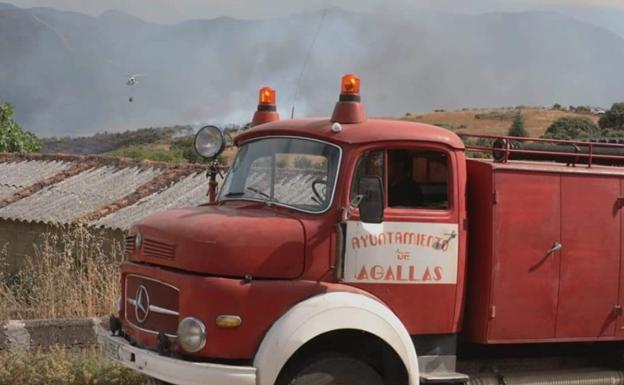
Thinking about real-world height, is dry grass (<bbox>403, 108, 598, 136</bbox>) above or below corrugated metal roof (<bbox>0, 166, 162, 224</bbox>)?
above

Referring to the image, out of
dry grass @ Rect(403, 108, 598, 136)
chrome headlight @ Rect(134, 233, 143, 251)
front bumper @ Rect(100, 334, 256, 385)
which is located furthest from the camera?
dry grass @ Rect(403, 108, 598, 136)

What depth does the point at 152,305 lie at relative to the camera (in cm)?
604

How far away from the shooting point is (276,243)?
582 centimetres

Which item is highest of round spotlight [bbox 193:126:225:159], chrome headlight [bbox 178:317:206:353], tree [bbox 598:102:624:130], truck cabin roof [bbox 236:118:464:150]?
tree [bbox 598:102:624:130]

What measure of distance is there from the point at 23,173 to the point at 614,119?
716 inches

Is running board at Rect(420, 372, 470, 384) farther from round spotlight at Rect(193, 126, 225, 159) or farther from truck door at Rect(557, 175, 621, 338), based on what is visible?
round spotlight at Rect(193, 126, 225, 159)

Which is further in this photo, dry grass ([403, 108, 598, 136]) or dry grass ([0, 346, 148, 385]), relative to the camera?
dry grass ([403, 108, 598, 136])

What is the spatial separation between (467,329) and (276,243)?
5.67 ft

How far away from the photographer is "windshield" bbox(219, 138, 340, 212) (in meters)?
6.13

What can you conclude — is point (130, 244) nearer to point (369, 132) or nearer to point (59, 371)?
point (59, 371)

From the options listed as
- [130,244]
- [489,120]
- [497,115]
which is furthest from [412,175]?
[497,115]

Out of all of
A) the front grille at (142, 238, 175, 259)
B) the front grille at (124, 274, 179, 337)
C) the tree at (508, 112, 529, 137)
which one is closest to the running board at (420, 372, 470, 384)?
the front grille at (124, 274, 179, 337)

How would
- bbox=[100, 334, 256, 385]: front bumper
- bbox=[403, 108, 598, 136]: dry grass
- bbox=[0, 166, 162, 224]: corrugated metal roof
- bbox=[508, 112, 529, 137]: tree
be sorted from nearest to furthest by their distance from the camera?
bbox=[100, 334, 256, 385]: front bumper < bbox=[0, 166, 162, 224]: corrugated metal roof < bbox=[508, 112, 529, 137]: tree < bbox=[403, 108, 598, 136]: dry grass

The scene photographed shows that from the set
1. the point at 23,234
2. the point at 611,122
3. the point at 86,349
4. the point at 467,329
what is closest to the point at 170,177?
the point at 23,234
